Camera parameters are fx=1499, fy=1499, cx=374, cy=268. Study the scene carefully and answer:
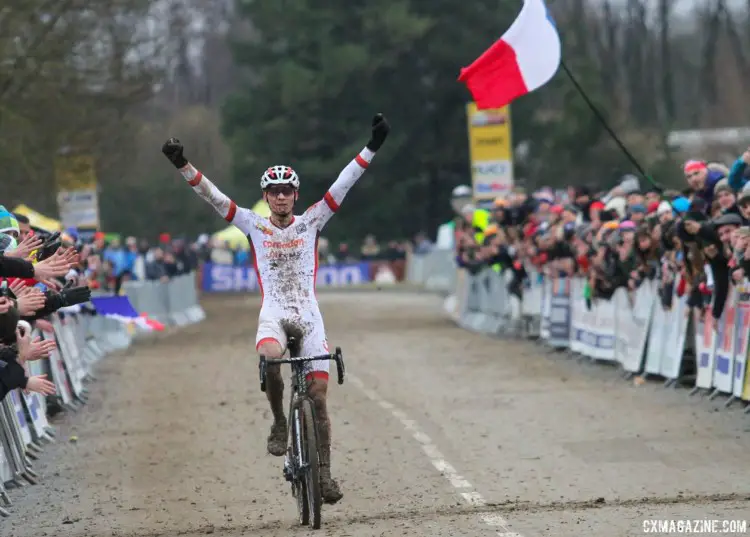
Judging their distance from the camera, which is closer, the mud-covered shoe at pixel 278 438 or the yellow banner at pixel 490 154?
the mud-covered shoe at pixel 278 438

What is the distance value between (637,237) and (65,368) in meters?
6.98

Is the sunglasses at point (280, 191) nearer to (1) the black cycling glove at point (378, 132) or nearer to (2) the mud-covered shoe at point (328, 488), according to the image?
(1) the black cycling glove at point (378, 132)

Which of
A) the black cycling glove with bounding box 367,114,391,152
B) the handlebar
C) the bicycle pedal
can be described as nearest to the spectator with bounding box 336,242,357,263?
the black cycling glove with bounding box 367,114,391,152

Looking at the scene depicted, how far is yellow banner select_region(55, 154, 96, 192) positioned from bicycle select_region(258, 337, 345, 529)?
22.9m

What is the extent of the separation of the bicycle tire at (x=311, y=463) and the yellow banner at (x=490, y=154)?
23.0m

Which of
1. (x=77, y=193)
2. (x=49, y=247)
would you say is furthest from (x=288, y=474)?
(x=77, y=193)

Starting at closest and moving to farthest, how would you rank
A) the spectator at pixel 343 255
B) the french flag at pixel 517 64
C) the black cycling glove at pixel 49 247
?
the black cycling glove at pixel 49 247, the french flag at pixel 517 64, the spectator at pixel 343 255

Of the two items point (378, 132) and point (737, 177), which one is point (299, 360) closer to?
point (378, 132)

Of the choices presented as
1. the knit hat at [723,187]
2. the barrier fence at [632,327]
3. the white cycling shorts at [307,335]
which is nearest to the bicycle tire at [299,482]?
the white cycling shorts at [307,335]

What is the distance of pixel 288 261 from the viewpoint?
10.0 meters

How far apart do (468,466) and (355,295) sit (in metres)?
39.2

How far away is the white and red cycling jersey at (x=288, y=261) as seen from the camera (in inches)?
388

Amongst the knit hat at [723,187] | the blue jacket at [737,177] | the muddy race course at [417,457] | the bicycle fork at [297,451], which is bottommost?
the muddy race course at [417,457]

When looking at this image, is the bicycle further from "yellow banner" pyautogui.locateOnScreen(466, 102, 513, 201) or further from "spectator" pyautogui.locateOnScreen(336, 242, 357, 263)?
"spectator" pyautogui.locateOnScreen(336, 242, 357, 263)
